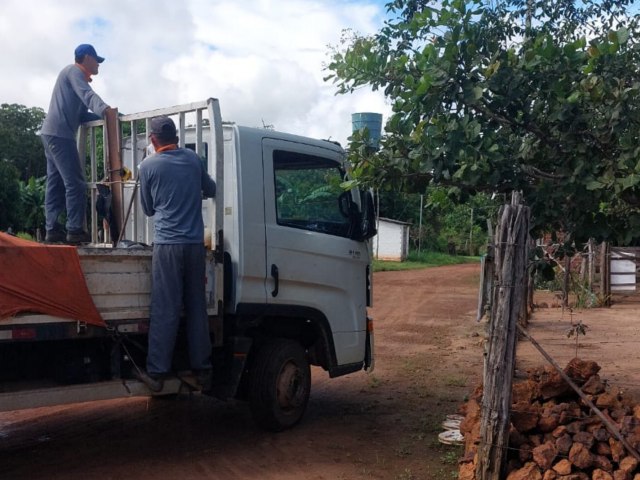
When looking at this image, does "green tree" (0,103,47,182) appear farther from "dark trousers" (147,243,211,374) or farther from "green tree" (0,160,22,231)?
"dark trousers" (147,243,211,374)

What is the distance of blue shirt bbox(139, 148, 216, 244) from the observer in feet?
18.1

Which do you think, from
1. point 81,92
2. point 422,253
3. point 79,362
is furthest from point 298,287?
point 422,253

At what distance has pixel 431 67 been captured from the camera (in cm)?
590

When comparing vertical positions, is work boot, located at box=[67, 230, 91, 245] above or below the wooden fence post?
above

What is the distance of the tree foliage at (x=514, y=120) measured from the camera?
225 inches

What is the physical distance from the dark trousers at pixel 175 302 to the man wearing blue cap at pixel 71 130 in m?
1.06

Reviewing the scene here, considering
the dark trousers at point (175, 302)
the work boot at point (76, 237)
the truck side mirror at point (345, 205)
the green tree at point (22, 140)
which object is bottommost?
the dark trousers at point (175, 302)

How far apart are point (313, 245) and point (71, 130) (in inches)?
89.4

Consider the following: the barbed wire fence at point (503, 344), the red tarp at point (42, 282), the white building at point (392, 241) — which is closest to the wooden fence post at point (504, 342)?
the barbed wire fence at point (503, 344)

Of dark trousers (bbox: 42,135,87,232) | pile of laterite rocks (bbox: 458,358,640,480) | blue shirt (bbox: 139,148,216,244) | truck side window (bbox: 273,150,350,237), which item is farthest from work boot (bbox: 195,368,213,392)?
pile of laterite rocks (bbox: 458,358,640,480)

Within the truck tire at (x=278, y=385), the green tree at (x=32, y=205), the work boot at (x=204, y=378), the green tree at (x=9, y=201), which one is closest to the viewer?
the work boot at (x=204, y=378)

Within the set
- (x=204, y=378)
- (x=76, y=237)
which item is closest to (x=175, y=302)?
(x=204, y=378)

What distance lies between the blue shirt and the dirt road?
1781 mm

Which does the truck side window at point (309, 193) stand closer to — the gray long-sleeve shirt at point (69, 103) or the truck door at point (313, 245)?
the truck door at point (313, 245)
